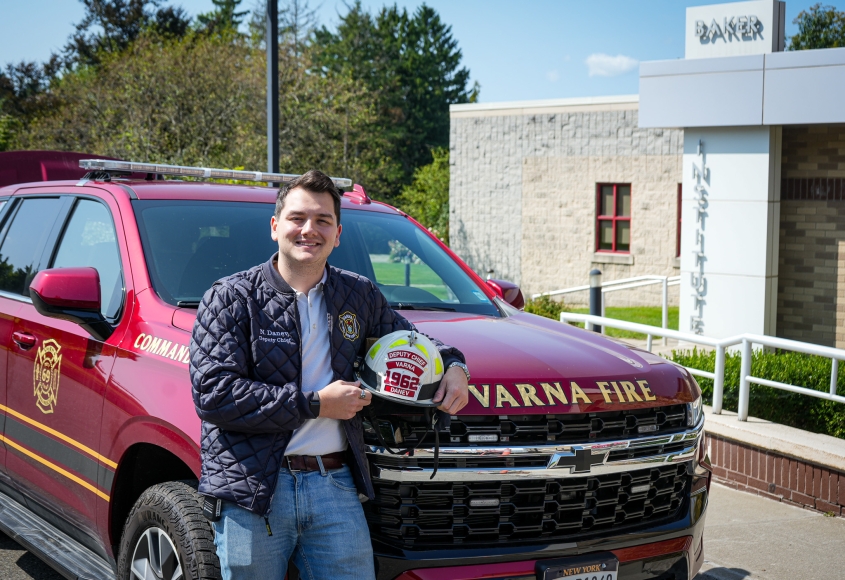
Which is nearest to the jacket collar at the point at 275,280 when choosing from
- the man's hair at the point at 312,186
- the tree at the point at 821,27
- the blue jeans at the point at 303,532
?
the man's hair at the point at 312,186

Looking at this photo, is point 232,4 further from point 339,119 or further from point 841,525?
point 841,525

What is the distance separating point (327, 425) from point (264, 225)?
1.62 meters

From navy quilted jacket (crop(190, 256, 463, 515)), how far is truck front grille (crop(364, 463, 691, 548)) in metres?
0.20

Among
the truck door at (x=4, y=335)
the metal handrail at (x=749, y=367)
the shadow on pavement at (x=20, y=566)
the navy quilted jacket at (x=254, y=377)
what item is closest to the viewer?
the navy quilted jacket at (x=254, y=377)

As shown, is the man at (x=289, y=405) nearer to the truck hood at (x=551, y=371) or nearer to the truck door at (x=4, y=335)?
the truck hood at (x=551, y=371)

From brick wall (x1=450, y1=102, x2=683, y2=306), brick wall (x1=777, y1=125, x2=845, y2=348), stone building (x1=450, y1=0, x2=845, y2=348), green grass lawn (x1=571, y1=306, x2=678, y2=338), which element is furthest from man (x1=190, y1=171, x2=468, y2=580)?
brick wall (x1=450, y1=102, x2=683, y2=306)

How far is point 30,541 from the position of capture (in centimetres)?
411

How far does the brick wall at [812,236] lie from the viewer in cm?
1102

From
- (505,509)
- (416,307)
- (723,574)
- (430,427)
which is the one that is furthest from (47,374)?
(723,574)

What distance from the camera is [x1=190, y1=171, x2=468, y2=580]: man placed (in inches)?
106

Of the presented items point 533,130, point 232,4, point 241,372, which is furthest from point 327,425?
point 232,4

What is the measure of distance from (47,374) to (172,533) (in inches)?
56.9

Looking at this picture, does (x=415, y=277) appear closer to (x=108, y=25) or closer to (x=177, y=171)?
(x=177, y=171)

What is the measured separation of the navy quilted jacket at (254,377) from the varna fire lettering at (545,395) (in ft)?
0.59
